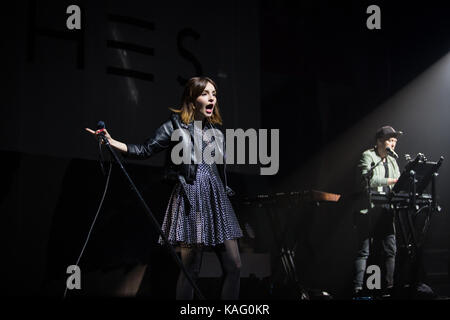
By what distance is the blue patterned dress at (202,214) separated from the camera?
2939mm

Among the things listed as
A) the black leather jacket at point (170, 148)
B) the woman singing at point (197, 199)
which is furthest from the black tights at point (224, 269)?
the black leather jacket at point (170, 148)

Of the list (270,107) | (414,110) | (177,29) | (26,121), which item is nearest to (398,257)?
(414,110)

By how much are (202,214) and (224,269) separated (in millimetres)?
346

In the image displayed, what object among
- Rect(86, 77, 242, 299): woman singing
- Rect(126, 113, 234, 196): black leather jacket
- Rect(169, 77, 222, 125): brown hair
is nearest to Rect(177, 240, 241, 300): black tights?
Rect(86, 77, 242, 299): woman singing

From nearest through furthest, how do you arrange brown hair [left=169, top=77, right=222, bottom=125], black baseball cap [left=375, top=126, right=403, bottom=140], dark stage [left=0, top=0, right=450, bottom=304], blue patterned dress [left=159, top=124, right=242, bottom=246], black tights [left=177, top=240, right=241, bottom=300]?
black tights [left=177, top=240, right=241, bottom=300], blue patterned dress [left=159, top=124, right=242, bottom=246], brown hair [left=169, top=77, right=222, bottom=125], dark stage [left=0, top=0, right=450, bottom=304], black baseball cap [left=375, top=126, right=403, bottom=140]

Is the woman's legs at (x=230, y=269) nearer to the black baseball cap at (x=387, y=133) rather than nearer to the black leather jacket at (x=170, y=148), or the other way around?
the black leather jacket at (x=170, y=148)

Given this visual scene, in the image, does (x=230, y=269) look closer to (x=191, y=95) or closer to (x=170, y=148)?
(x=170, y=148)

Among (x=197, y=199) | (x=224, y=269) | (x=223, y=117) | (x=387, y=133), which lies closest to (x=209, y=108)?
(x=197, y=199)

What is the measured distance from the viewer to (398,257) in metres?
5.82

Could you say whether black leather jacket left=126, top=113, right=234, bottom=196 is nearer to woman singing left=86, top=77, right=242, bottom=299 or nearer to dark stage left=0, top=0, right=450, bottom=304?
woman singing left=86, top=77, right=242, bottom=299

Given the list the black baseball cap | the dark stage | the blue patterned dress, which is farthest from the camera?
the black baseball cap

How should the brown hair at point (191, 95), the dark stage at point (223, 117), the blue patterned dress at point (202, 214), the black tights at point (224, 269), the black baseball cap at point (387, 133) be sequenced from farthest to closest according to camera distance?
the black baseball cap at point (387, 133)
the dark stage at point (223, 117)
the brown hair at point (191, 95)
the blue patterned dress at point (202, 214)
the black tights at point (224, 269)

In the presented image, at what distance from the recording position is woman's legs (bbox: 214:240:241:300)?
2.83 m
